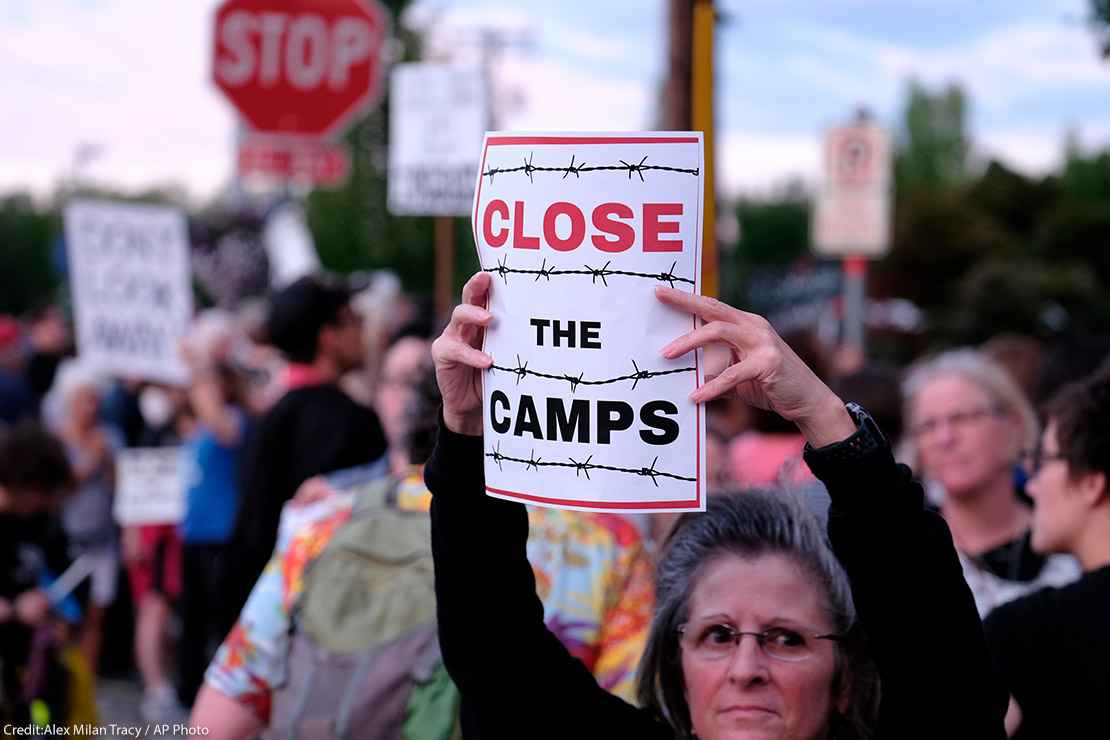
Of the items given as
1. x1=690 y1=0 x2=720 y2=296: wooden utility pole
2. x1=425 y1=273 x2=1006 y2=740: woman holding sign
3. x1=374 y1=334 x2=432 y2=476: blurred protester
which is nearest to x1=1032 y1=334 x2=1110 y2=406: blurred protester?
x1=690 y1=0 x2=720 y2=296: wooden utility pole

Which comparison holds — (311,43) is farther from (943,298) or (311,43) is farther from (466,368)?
(943,298)

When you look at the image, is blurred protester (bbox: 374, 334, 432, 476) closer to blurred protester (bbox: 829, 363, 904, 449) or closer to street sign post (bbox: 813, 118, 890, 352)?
blurred protester (bbox: 829, 363, 904, 449)

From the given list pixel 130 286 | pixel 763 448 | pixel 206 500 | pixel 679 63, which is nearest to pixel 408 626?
pixel 763 448

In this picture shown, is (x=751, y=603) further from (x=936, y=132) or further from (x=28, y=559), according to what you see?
(x=936, y=132)

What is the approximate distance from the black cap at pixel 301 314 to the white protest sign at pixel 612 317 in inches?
127

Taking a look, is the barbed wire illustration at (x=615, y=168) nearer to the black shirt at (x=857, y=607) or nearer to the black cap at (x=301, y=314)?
the black shirt at (x=857, y=607)

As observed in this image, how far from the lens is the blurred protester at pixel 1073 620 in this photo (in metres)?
2.76

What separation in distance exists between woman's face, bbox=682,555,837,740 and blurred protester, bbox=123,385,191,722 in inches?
242

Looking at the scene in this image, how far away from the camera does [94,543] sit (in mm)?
8641

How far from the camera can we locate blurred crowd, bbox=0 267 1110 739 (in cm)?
281

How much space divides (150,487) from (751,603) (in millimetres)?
6527

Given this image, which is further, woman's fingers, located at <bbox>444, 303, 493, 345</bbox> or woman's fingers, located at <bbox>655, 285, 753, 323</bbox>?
woman's fingers, located at <bbox>444, 303, 493, 345</bbox>

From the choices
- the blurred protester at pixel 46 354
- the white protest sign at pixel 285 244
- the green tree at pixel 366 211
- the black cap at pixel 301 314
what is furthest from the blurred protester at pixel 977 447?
the green tree at pixel 366 211

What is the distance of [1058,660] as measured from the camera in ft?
9.09
